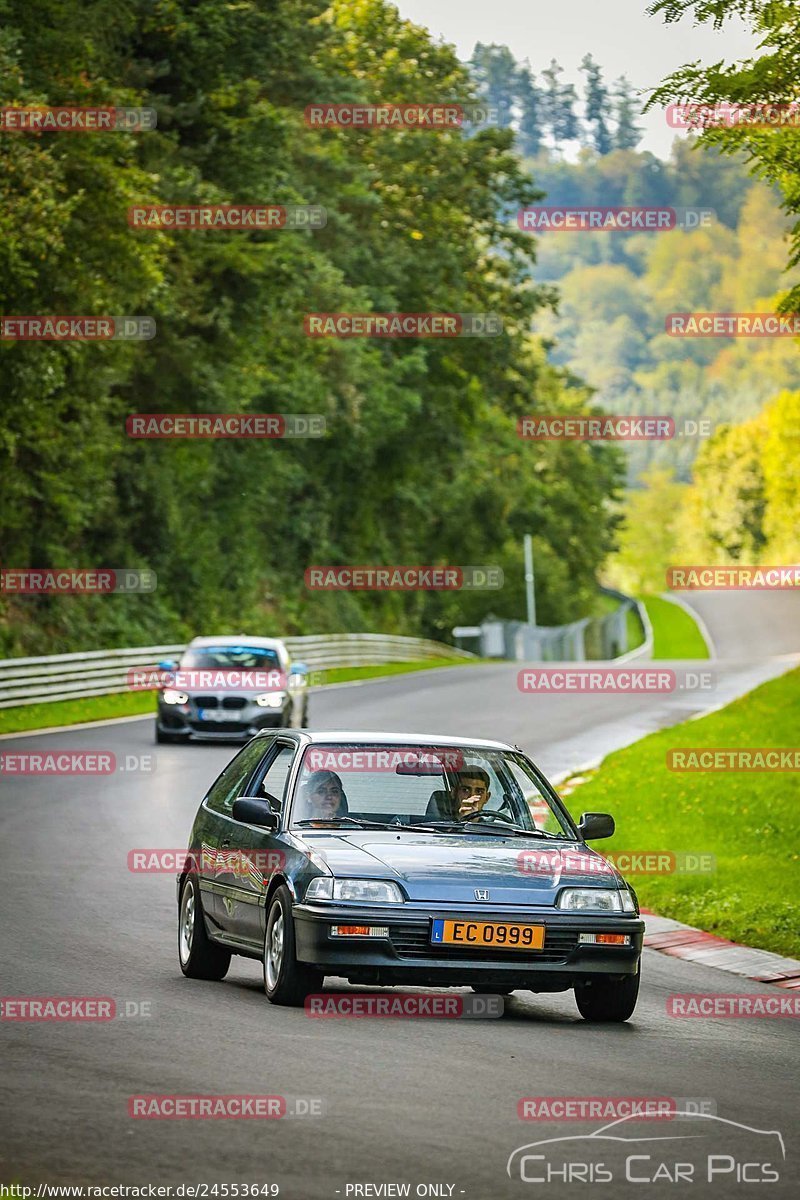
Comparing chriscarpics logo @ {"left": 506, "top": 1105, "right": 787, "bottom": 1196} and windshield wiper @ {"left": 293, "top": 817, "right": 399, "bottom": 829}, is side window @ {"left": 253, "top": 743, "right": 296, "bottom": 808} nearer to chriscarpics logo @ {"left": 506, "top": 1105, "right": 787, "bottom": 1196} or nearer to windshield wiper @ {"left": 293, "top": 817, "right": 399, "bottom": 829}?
windshield wiper @ {"left": 293, "top": 817, "right": 399, "bottom": 829}

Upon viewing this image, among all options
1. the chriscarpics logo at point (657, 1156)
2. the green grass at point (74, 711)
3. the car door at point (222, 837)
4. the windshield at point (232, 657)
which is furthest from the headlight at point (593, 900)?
the green grass at point (74, 711)

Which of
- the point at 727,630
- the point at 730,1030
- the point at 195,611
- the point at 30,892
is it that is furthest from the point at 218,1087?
the point at 727,630

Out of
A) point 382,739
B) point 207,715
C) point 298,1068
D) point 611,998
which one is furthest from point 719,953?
point 207,715

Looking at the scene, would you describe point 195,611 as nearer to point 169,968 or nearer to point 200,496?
point 200,496

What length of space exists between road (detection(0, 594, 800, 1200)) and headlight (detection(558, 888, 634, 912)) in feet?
1.90

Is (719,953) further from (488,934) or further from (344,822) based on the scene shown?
(488,934)

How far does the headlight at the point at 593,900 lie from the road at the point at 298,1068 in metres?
0.58

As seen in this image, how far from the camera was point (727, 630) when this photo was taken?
85.8m

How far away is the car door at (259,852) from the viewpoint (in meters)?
10.2

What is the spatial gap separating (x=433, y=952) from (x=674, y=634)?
255ft

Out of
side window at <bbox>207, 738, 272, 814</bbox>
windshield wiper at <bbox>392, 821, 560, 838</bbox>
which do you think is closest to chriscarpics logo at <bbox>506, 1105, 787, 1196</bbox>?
windshield wiper at <bbox>392, 821, 560, 838</bbox>

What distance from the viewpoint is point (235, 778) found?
11.5m

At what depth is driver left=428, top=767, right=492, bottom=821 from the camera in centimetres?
1054

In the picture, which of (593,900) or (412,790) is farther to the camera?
(412,790)
